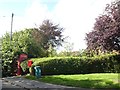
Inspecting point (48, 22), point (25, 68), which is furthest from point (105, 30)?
point (48, 22)

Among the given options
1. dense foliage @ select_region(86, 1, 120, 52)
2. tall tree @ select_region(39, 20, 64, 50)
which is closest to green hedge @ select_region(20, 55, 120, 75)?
dense foliage @ select_region(86, 1, 120, 52)

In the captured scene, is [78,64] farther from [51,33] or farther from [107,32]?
[51,33]

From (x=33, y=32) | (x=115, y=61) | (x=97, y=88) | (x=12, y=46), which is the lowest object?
(x=97, y=88)

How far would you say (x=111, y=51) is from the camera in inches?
1159

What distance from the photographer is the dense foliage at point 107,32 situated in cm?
2739

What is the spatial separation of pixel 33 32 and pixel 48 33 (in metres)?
4.03

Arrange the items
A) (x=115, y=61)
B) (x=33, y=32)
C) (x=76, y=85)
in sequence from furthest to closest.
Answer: (x=33, y=32), (x=115, y=61), (x=76, y=85)

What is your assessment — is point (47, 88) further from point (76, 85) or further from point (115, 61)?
point (115, 61)

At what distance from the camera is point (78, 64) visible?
92.7 ft

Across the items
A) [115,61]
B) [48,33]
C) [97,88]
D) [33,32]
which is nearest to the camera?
[97,88]

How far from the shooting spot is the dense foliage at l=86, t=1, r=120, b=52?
27.4m

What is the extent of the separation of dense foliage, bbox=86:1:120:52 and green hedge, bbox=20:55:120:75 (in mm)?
1131

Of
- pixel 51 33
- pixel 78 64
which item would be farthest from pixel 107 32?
pixel 51 33

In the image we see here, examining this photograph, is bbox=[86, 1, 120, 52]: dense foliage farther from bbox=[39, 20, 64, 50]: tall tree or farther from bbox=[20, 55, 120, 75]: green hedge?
bbox=[39, 20, 64, 50]: tall tree
